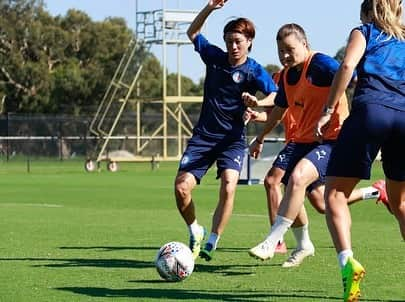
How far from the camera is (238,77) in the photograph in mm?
9992

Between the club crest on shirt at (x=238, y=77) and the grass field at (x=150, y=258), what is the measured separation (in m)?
1.67

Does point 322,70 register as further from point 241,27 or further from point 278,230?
point 278,230

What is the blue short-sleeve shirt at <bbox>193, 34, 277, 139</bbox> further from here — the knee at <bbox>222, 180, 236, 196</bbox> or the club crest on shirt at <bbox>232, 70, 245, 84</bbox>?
the knee at <bbox>222, 180, 236, 196</bbox>

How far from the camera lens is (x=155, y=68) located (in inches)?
3118

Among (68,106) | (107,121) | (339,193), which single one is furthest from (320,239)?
(68,106)

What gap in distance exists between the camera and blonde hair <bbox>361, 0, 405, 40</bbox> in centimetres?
700

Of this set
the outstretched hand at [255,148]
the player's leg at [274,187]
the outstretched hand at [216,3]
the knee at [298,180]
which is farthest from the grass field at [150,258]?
the outstretched hand at [216,3]

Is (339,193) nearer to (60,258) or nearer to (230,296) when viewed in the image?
(230,296)

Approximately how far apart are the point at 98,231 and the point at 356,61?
7472mm

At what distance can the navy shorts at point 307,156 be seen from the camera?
345 inches

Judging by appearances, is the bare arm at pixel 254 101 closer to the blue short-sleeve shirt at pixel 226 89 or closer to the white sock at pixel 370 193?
the blue short-sleeve shirt at pixel 226 89

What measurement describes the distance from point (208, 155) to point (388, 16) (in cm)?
342

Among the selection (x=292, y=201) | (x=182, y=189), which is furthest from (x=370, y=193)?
(x=292, y=201)

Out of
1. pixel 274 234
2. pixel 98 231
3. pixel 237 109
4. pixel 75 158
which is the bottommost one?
pixel 75 158
